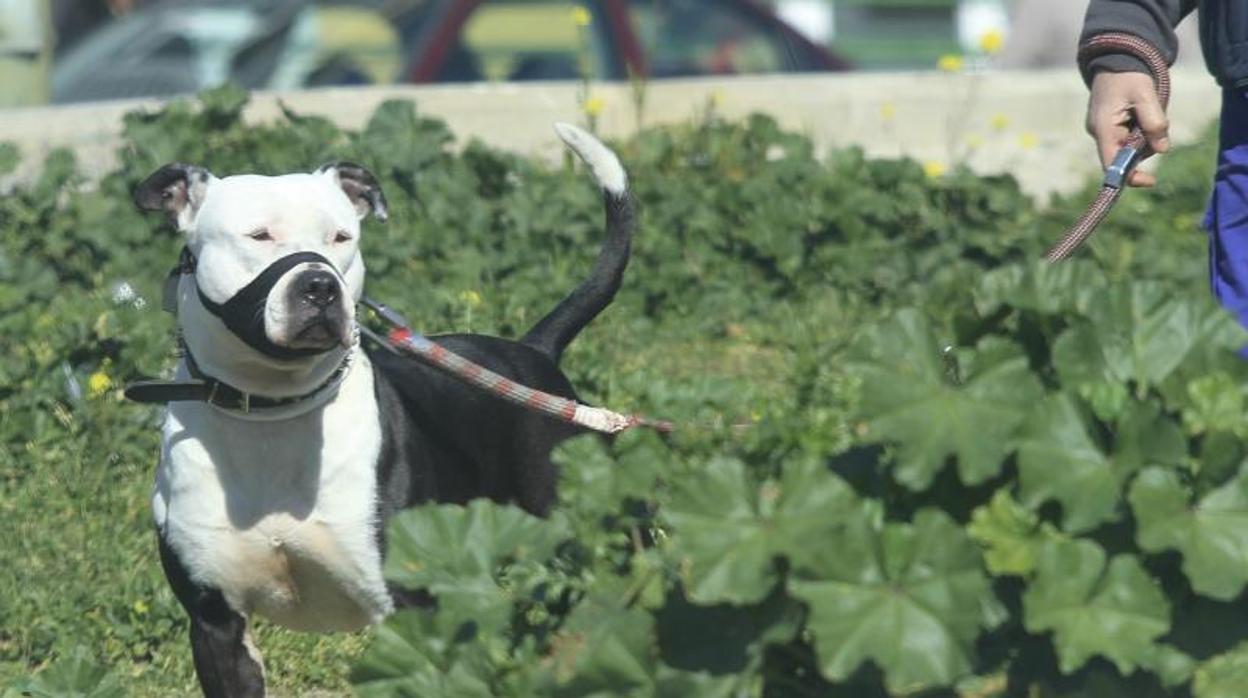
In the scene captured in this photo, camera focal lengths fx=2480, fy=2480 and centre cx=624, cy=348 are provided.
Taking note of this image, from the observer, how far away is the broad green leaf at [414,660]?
3.29m

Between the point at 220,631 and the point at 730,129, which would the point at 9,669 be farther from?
the point at 730,129

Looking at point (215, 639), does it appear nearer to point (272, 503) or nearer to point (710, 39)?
point (272, 503)

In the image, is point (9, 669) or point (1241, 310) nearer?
point (1241, 310)

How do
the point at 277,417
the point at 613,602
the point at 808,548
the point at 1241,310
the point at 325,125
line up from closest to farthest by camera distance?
1. the point at 808,548
2. the point at 613,602
3. the point at 1241,310
4. the point at 277,417
5. the point at 325,125

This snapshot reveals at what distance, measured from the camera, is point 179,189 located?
486 cm

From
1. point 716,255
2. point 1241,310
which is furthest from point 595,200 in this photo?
point 1241,310

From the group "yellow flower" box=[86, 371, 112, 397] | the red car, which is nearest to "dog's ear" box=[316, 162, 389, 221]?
"yellow flower" box=[86, 371, 112, 397]

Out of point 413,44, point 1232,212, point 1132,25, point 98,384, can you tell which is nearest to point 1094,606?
point 1232,212

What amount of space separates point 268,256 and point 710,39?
26.9ft

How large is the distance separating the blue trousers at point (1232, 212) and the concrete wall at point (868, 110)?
4.94 meters

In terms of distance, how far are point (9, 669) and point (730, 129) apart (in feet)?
13.7

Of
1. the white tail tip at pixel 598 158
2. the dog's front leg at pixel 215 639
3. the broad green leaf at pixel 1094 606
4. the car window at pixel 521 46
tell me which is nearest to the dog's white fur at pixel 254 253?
the dog's front leg at pixel 215 639

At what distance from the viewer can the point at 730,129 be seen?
8.89m

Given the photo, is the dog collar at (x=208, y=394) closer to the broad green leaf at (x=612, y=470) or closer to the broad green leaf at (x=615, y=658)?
the broad green leaf at (x=612, y=470)
